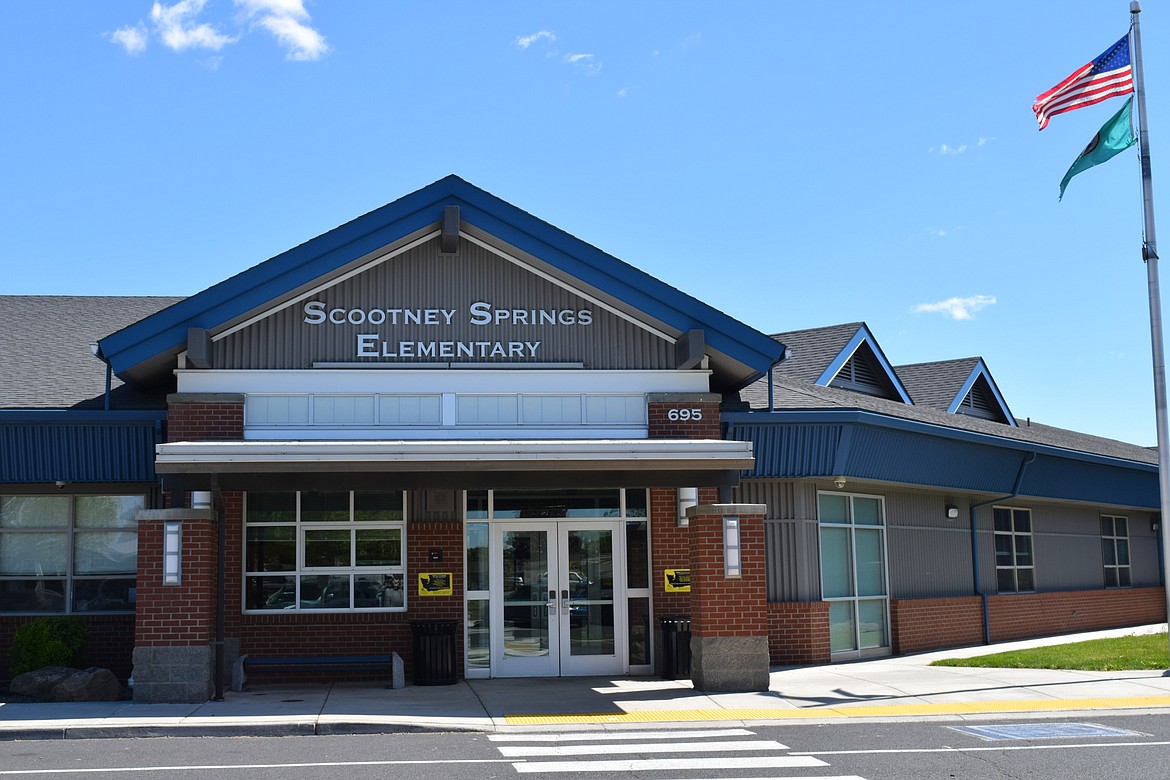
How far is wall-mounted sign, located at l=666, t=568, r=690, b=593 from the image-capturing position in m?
17.1

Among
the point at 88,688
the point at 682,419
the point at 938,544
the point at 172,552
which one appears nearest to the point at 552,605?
the point at 682,419

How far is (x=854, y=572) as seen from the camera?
64.9 ft

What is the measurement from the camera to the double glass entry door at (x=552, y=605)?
16.8 metres

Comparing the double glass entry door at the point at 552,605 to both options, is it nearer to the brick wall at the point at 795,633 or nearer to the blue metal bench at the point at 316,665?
the blue metal bench at the point at 316,665

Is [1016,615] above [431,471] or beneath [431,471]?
beneath

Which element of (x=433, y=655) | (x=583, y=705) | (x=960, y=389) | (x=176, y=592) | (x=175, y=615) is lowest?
(x=583, y=705)

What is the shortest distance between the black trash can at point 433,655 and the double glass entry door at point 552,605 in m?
0.89

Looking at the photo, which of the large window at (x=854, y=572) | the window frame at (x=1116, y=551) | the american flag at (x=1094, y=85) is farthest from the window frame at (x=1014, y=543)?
the american flag at (x=1094, y=85)

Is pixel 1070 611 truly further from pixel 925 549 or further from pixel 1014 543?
pixel 925 549

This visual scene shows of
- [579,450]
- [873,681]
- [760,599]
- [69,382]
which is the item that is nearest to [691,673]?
[760,599]

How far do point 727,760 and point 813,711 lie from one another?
10.6ft

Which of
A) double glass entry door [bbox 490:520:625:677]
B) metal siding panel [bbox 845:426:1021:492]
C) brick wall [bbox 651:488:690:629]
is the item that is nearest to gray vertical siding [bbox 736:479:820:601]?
metal siding panel [bbox 845:426:1021:492]

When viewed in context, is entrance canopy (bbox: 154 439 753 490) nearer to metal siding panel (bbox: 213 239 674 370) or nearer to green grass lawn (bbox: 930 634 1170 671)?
metal siding panel (bbox: 213 239 674 370)

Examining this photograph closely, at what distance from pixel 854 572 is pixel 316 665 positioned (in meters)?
8.93
